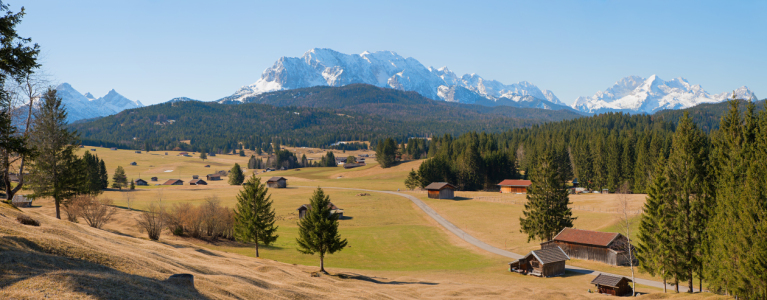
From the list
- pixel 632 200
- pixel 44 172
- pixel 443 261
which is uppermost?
pixel 44 172

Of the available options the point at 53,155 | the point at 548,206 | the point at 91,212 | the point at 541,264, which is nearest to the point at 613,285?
the point at 541,264

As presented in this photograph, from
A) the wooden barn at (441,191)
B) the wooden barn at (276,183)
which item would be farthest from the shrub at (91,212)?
the wooden barn at (276,183)

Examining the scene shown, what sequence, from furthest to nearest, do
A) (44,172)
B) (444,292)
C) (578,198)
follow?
(578,198), (44,172), (444,292)

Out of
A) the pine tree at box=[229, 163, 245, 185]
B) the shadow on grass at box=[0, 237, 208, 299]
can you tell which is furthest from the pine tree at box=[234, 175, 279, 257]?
the pine tree at box=[229, 163, 245, 185]

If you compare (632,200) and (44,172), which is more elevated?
(44,172)

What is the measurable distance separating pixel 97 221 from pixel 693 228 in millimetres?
58554

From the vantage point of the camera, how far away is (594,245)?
5106 centimetres

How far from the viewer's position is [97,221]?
4762 centimetres

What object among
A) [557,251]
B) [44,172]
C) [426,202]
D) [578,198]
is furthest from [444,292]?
[578,198]

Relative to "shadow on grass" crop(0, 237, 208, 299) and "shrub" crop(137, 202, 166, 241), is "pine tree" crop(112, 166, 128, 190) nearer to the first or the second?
"shrub" crop(137, 202, 166, 241)

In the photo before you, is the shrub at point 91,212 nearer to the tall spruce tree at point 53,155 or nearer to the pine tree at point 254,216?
the tall spruce tree at point 53,155

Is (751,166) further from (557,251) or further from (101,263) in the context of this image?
(101,263)

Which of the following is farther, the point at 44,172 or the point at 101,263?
the point at 44,172

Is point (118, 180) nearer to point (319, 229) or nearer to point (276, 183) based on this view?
point (276, 183)
